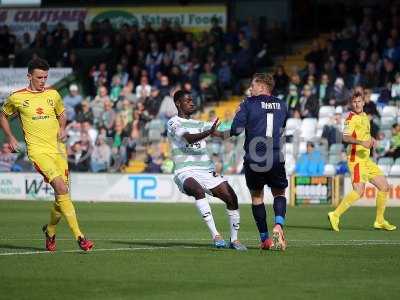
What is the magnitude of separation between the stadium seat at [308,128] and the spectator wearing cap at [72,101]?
24.5 feet

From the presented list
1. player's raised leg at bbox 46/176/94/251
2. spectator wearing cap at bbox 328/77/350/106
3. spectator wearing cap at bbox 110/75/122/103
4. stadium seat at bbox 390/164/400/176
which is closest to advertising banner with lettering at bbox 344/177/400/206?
stadium seat at bbox 390/164/400/176

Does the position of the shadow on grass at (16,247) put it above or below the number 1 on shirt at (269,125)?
below

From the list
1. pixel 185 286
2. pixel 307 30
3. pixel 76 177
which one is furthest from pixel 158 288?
pixel 307 30

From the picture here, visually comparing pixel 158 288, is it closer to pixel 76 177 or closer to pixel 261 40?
pixel 76 177

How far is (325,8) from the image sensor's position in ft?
129

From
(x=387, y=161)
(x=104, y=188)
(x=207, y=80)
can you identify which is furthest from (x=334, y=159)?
(x=104, y=188)

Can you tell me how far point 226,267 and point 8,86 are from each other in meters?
25.6

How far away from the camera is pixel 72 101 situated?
36.1 metres

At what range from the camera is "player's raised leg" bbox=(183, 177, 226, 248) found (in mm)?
15539

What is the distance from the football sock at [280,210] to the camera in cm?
1508

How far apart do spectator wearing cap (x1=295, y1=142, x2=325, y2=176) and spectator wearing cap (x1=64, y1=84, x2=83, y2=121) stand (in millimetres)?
8262

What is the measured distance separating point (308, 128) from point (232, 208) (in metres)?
16.9

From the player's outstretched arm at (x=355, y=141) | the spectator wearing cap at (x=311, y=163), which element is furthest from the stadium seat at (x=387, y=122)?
the player's outstretched arm at (x=355, y=141)

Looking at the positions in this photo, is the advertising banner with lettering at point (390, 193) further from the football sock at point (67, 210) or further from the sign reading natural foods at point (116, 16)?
the football sock at point (67, 210)
